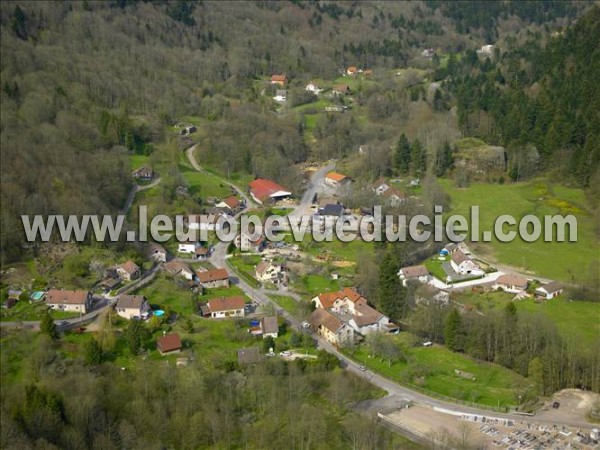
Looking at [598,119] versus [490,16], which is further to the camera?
[490,16]

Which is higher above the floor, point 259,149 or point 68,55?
point 68,55

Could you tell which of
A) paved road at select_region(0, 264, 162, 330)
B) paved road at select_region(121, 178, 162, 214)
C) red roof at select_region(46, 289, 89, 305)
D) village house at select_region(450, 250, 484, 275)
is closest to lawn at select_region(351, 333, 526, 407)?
village house at select_region(450, 250, 484, 275)

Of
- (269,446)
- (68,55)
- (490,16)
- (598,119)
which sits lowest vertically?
(269,446)

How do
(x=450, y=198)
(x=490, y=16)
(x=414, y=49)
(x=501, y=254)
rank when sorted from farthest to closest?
(x=490, y=16)
(x=414, y=49)
(x=450, y=198)
(x=501, y=254)

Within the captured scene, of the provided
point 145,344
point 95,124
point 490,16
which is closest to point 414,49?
point 490,16

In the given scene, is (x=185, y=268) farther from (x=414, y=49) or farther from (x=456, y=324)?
(x=414, y=49)

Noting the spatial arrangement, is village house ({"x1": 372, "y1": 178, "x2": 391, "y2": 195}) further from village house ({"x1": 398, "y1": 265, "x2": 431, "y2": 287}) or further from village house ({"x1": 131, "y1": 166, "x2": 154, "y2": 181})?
village house ({"x1": 131, "y1": 166, "x2": 154, "y2": 181})

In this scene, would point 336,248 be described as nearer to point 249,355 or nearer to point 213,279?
point 213,279

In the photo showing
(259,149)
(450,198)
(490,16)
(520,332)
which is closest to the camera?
(520,332)
